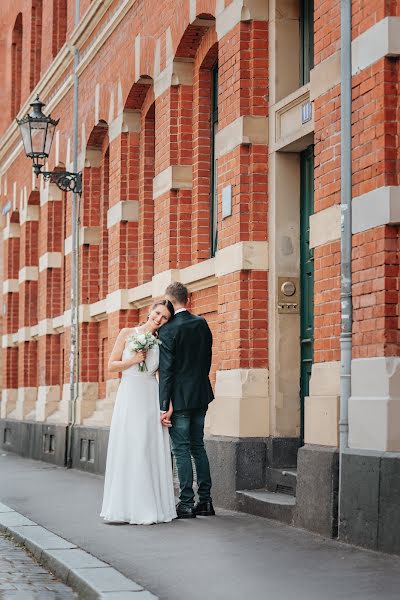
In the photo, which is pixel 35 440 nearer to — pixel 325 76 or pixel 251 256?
pixel 251 256

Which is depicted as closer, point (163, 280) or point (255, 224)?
point (255, 224)

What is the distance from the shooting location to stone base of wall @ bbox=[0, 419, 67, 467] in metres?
19.9

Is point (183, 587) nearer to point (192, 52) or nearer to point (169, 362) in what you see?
point (169, 362)

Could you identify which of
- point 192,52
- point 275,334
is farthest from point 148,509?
point 192,52

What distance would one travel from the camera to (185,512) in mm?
10711

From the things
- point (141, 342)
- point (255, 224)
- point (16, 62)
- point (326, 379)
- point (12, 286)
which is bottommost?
point (326, 379)

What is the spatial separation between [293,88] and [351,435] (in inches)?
156

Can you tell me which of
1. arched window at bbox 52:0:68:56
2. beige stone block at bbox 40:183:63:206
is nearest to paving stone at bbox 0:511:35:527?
beige stone block at bbox 40:183:63:206

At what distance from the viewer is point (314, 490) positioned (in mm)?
9188

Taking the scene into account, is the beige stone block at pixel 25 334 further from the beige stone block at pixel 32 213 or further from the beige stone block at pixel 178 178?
the beige stone block at pixel 178 178

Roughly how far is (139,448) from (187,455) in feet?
1.44

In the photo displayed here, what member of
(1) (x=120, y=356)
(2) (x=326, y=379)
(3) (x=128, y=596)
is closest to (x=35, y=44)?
(1) (x=120, y=356)

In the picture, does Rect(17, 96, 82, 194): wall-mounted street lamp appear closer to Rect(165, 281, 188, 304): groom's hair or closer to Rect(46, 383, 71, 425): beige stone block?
Rect(46, 383, 71, 425): beige stone block

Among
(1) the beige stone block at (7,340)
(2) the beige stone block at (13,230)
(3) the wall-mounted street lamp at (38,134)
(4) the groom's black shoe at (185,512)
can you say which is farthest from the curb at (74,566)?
(1) the beige stone block at (7,340)
